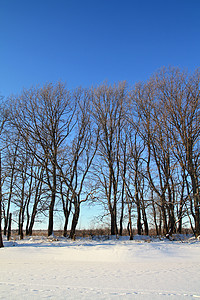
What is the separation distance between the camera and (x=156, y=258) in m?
10.8

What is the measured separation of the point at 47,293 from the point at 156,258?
25.0 ft

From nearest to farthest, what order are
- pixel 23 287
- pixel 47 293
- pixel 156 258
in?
pixel 47 293 < pixel 23 287 < pixel 156 258

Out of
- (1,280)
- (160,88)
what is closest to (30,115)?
(160,88)

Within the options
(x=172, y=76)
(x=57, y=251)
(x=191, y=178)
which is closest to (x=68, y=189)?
(x=57, y=251)

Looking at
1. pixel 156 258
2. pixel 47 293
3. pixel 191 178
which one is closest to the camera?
pixel 47 293

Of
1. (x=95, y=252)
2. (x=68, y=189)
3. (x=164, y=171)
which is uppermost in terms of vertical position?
(x=164, y=171)

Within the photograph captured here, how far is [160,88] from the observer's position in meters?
18.2

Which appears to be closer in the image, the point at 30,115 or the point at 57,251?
the point at 57,251

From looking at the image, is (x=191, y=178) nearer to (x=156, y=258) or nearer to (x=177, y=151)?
(x=177, y=151)

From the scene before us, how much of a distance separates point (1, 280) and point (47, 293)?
6.68 ft

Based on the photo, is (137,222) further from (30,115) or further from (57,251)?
(30,115)

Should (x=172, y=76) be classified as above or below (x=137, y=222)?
above

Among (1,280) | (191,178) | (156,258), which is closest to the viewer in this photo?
(1,280)

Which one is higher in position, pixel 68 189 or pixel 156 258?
pixel 68 189
